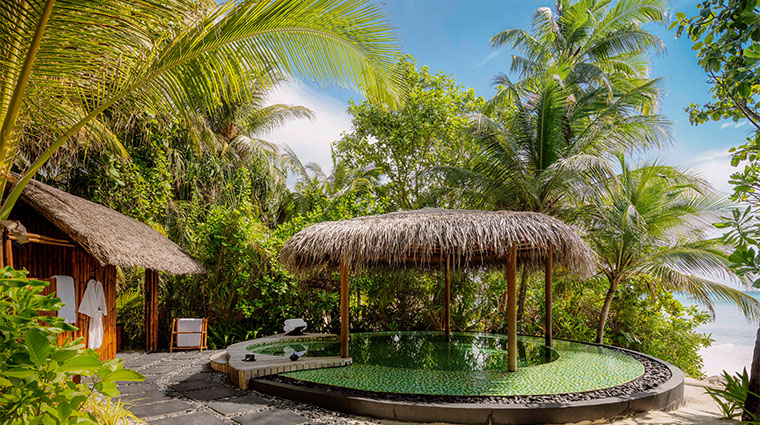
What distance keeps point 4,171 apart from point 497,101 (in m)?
11.9

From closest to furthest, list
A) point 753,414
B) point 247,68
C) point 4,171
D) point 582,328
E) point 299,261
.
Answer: point 4,171 → point 247,68 → point 753,414 → point 299,261 → point 582,328

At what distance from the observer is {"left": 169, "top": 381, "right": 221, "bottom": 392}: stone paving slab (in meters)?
5.34

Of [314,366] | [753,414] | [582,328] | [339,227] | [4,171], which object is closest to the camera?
[4,171]

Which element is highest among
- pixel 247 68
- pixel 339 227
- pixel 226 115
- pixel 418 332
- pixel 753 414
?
pixel 226 115

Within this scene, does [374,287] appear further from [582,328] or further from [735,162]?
[735,162]

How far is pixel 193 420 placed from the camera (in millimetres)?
4129

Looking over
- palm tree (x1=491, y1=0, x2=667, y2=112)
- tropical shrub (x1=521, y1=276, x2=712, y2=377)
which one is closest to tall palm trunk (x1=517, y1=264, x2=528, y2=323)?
tropical shrub (x1=521, y1=276, x2=712, y2=377)

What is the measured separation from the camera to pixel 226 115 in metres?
13.5

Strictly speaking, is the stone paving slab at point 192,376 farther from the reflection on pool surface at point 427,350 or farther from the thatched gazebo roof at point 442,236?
the thatched gazebo roof at point 442,236

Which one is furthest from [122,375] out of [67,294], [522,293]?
[522,293]

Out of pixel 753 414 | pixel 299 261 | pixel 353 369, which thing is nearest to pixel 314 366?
pixel 353 369

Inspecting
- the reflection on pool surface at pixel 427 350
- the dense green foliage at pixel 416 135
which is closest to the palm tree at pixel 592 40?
the dense green foliage at pixel 416 135

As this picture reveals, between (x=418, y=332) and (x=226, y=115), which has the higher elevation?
(x=226, y=115)

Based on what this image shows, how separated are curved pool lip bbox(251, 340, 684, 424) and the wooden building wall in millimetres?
4348
